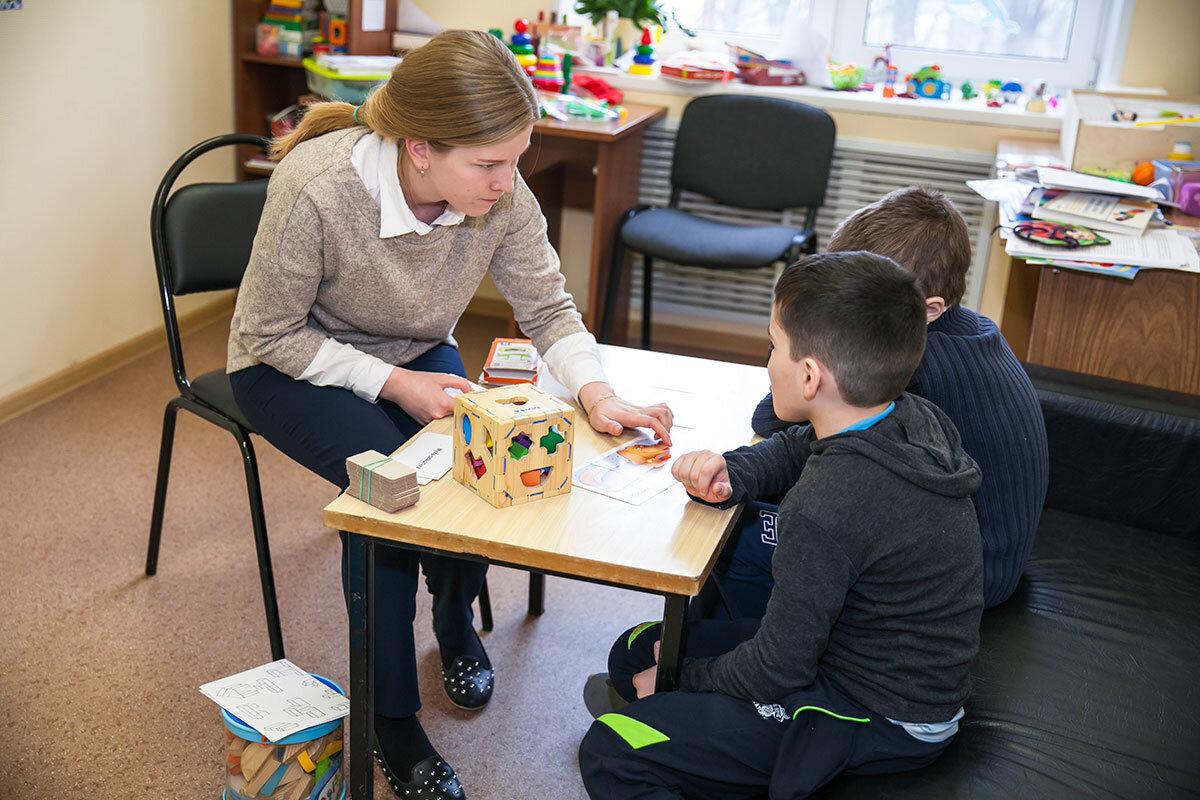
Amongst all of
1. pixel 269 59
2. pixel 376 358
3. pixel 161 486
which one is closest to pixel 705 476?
pixel 376 358

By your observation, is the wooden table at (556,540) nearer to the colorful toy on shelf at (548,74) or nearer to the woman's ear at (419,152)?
the woman's ear at (419,152)

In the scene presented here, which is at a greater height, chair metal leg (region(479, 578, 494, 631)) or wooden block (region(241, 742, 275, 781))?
wooden block (region(241, 742, 275, 781))

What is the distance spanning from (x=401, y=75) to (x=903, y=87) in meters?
2.40

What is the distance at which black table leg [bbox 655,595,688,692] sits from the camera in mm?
1274

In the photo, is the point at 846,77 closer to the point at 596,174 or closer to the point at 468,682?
the point at 596,174

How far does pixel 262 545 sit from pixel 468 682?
0.41 metres

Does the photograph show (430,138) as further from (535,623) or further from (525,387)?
(535,623)

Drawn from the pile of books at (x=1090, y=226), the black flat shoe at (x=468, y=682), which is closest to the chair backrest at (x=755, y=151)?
the pile of books at (x=1090, y=226)

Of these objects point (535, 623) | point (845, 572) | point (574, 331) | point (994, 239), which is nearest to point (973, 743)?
point (845, 572)

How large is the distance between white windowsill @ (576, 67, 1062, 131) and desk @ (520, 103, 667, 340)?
0.09 meters

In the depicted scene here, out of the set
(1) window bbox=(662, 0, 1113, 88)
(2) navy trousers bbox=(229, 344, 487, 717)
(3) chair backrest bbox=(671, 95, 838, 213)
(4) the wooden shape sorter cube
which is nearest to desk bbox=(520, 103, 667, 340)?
(3) chair backrest bbox=(671, 95, 838, 213)

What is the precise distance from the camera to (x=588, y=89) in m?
3.49

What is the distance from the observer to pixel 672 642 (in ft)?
A: 4.28

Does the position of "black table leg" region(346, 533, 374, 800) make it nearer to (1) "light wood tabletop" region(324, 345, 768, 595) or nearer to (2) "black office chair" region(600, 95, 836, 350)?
(1) "light wood tabletop" region(324, 345, 768, 595)
